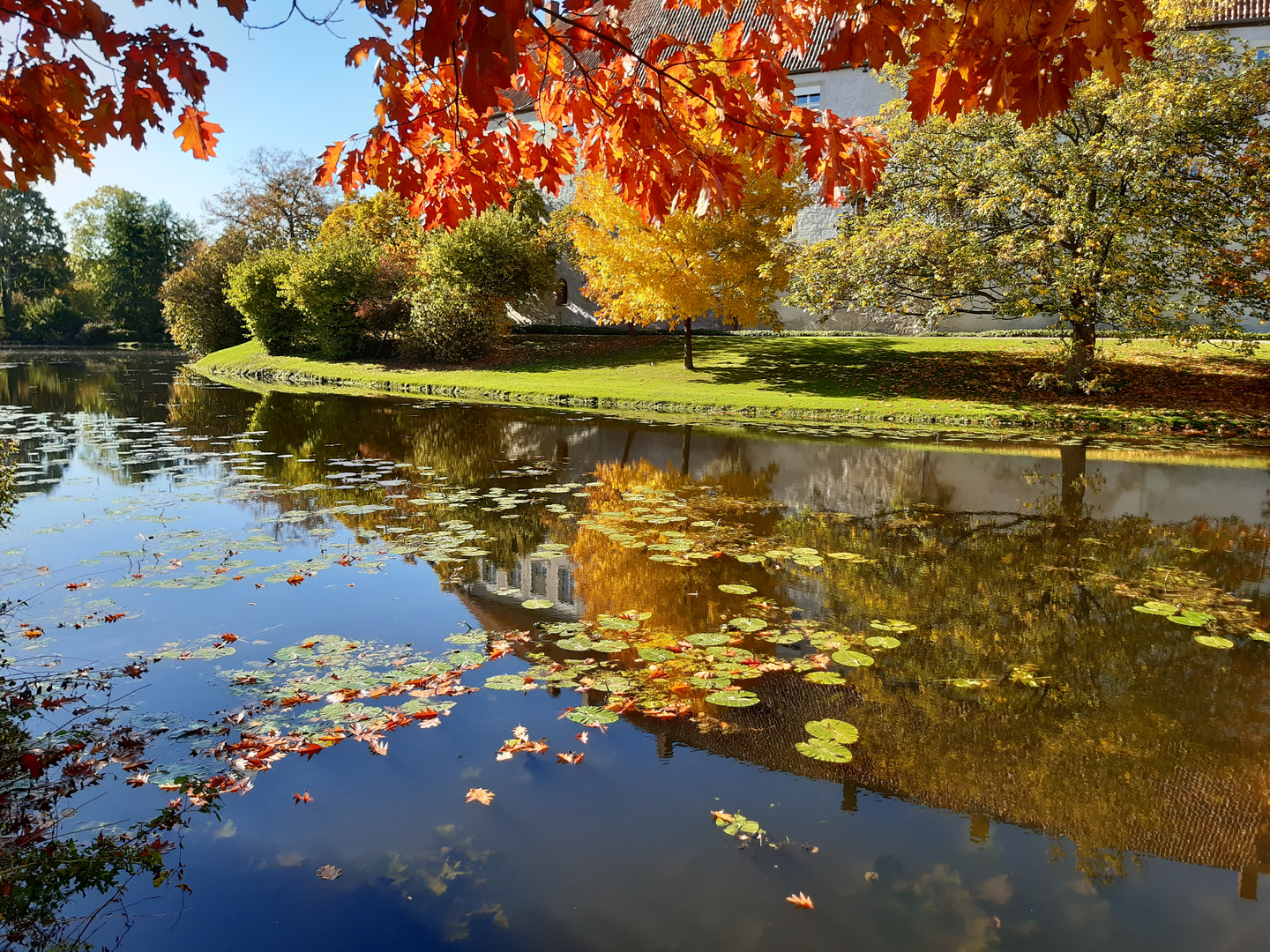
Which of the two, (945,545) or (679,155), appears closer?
(679,155)

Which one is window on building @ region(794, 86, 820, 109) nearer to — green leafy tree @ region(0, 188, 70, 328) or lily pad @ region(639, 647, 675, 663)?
lily pad @ region(639, 647, 675, 663)

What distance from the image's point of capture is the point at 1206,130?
16094 millimetres

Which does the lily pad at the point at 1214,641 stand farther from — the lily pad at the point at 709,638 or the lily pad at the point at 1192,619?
the lily pad at the point at 709,638

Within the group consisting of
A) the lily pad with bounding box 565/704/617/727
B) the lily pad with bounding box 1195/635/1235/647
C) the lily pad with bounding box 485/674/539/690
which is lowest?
the lily pad with bounding box 1195/635/1235/647

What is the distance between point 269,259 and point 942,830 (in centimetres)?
3765

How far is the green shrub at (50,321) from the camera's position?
5853cm

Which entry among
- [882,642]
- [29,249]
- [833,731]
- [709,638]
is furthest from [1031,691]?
[29,249]

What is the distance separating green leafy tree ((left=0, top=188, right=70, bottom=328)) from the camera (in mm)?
63906

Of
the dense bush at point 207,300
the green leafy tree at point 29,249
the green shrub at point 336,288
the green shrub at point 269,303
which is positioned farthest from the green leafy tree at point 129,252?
the green shrub at point 336,288

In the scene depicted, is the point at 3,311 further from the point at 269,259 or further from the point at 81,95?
the point at 81,95

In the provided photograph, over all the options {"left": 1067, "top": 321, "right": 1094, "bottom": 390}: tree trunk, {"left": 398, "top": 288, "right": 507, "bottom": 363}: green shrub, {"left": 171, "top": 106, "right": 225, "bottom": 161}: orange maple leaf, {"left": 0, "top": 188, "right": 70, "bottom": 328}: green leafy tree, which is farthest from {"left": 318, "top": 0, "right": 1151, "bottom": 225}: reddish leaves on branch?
{"left": 0, "top": 188, "right": 70, "bottom": 328}: green leafy tree

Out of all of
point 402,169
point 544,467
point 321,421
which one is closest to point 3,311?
point 321,421

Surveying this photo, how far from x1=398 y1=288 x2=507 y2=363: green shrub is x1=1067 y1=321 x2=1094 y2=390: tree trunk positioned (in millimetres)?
19830

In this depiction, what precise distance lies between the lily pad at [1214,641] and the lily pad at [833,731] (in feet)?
9.45
